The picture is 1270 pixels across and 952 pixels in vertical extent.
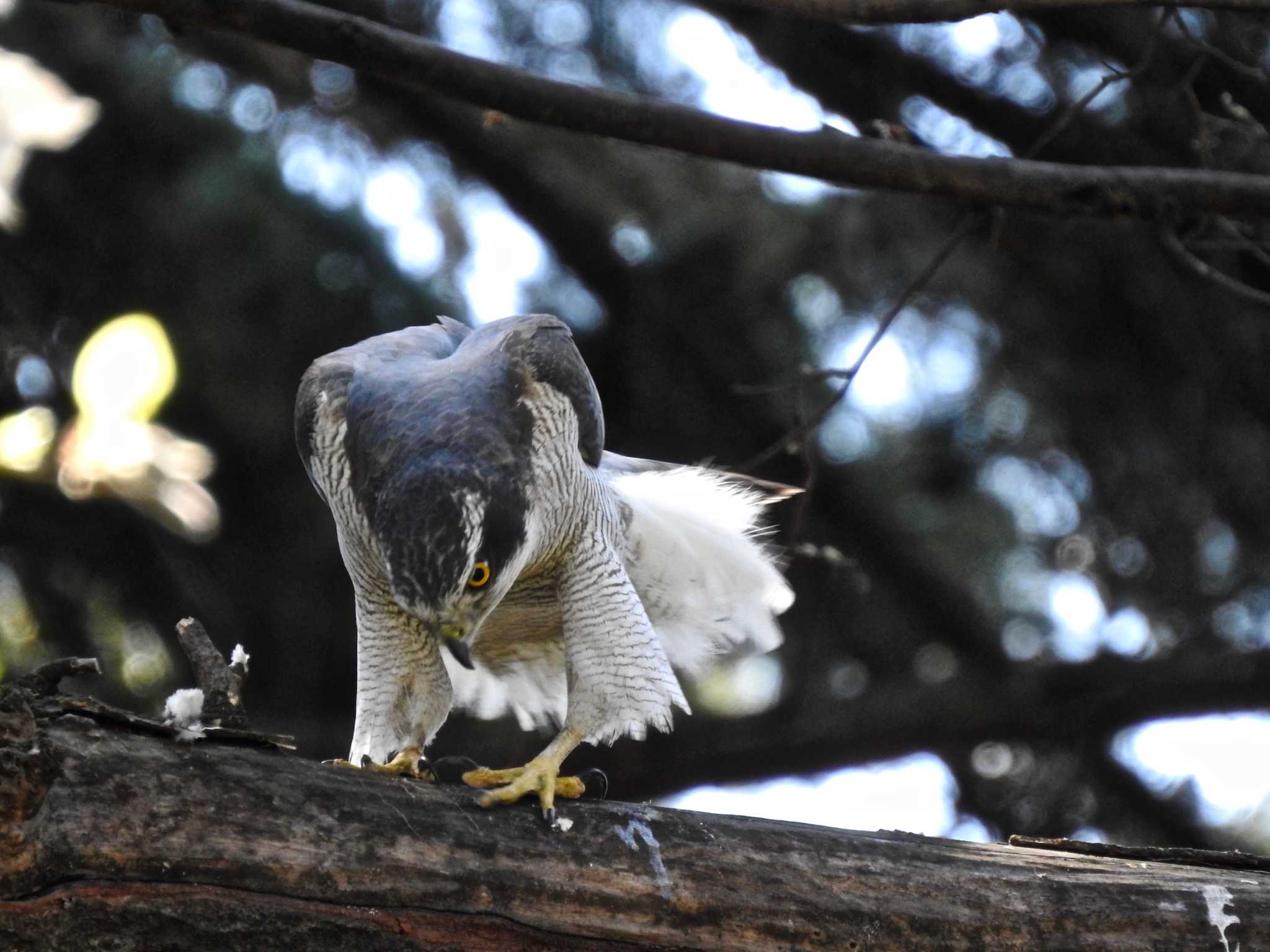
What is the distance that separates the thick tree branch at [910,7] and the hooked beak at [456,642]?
167 centimetres

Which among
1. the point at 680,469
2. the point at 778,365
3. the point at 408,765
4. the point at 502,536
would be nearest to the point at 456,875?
the point at 502,536

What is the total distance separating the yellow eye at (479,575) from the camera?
10.2ft

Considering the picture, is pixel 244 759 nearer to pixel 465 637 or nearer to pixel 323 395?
pixel 465 637

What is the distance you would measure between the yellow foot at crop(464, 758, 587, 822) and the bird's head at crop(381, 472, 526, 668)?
0.28 meters

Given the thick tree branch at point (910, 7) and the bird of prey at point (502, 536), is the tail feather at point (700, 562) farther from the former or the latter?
the thick tree branch at point (910, 7)

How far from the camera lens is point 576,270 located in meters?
6.61

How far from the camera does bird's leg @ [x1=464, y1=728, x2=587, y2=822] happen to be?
298 centimetres

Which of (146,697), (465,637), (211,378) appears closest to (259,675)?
(146,697)

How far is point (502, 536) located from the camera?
10.5 feet

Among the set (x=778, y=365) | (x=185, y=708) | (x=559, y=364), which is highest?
(x=559, y=364)

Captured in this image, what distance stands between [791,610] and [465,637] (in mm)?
3912

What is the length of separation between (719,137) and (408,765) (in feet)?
6.19

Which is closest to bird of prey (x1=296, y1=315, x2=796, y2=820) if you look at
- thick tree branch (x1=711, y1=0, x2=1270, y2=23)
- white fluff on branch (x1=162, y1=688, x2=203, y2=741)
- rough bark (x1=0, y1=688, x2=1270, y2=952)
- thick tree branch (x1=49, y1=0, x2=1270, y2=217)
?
rough bark (x1=0, y1=688, x2=1270, y2=952)

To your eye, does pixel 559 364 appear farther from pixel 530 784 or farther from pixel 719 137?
pixel 530 784
